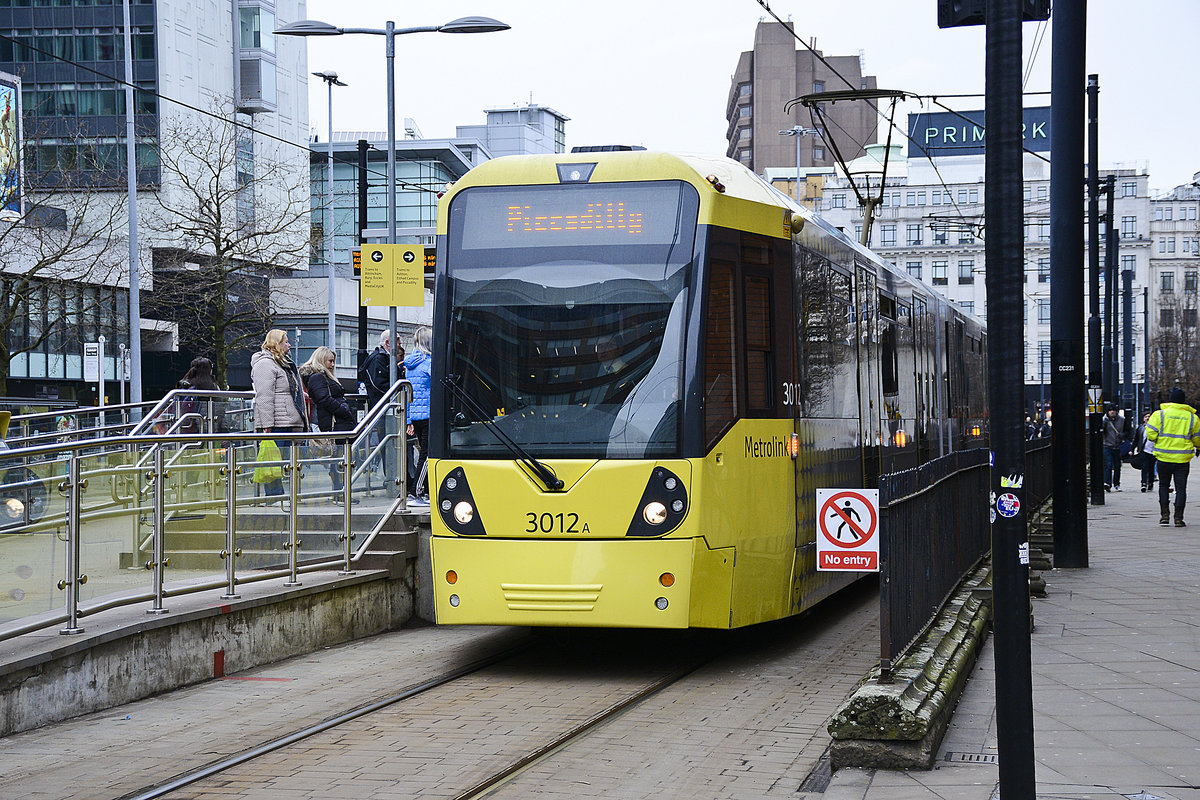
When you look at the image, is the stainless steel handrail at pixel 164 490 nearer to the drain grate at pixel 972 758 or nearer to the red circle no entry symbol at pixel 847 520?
the red circle no entry symbol at pixel 847 520

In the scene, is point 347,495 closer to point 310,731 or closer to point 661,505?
point 661,505

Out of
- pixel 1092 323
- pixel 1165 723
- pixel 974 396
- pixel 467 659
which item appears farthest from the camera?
pixel 1092 323

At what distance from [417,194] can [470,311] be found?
7195cm

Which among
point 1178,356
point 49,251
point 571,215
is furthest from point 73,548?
point 1178,356

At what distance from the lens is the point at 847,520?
8.80 meters

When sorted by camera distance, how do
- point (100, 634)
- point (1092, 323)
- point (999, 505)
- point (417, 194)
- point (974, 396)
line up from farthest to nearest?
point (417, 194) < point (1092, 323) < point (974, 396) < point (100, 634) < point (999, 505)

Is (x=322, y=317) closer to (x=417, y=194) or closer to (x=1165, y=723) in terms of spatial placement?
(x=417, y=194)

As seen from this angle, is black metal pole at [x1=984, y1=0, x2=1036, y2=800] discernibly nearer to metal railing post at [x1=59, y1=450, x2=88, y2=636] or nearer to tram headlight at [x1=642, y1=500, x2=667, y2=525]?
tram headlight at [x1=642, y1=500, x2=667, y2=525]

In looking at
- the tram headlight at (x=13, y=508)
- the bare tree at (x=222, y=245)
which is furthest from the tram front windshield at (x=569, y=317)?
the bare tree at (x=222, y=245)

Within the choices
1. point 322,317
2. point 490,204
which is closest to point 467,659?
point 490,204

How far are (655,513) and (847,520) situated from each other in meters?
1.33

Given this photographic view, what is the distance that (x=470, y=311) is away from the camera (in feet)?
33.1

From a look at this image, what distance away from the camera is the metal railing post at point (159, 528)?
10.1 metres

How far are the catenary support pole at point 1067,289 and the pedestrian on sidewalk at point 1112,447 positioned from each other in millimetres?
19594
